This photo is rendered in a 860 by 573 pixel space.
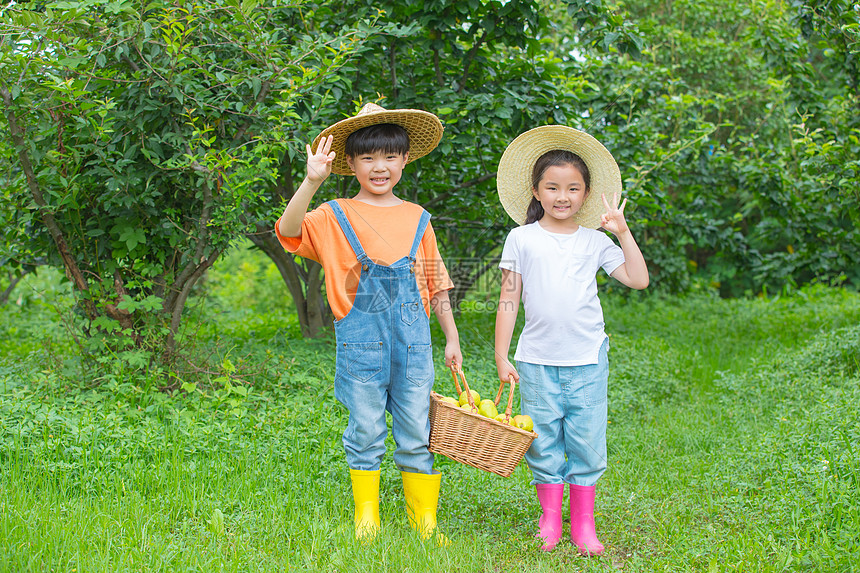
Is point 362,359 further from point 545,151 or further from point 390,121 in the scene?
point 545,151

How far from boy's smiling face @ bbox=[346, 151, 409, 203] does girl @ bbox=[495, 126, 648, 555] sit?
52 cm

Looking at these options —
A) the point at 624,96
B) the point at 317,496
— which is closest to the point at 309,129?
the point at 317,496

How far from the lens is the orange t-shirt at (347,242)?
264 cm

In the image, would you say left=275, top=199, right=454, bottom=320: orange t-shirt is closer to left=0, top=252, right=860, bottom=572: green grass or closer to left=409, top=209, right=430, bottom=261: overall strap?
left=409, top=209, right=430, bottom=261: overall strap

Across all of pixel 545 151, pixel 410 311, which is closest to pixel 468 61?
pixel 545 151

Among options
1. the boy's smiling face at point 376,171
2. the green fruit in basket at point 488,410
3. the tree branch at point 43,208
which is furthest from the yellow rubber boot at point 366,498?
the tree branch at point 43,208

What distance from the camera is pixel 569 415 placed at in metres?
2.80

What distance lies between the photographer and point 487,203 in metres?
5.56

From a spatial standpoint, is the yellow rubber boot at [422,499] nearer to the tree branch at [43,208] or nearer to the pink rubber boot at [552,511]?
the pink rubber boot at [552,511]

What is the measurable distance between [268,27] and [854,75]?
14.9ft

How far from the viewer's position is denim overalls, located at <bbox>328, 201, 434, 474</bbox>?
2.65 metres

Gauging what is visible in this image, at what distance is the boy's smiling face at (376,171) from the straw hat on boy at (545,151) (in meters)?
0.49

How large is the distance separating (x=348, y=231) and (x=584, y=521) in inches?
57.0

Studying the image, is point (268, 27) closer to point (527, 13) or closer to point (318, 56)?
point (318, 56)
